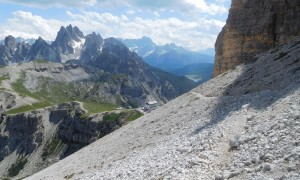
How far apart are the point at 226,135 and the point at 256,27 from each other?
3785 centimetres

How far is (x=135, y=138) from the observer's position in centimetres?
4634

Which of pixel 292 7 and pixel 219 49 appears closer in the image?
pixel 292 7

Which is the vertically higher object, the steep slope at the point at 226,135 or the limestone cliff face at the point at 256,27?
the limestone cliff face at the point at 256,27

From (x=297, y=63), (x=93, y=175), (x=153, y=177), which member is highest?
(x=297, y=63)

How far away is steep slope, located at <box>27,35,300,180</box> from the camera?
21.9m

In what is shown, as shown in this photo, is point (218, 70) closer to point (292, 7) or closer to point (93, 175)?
point (292, 7)

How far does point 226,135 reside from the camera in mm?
27844

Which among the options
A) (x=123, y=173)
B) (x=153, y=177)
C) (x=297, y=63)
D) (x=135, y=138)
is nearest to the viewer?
→ (x=153, y=177)

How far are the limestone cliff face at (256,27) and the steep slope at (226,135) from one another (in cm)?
966

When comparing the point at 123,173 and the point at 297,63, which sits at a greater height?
the point at 297,63

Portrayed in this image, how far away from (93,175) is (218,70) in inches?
1561

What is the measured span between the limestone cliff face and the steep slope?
966cm

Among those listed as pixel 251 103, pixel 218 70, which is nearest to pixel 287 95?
pixel 251 103

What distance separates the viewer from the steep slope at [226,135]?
72.0ft
